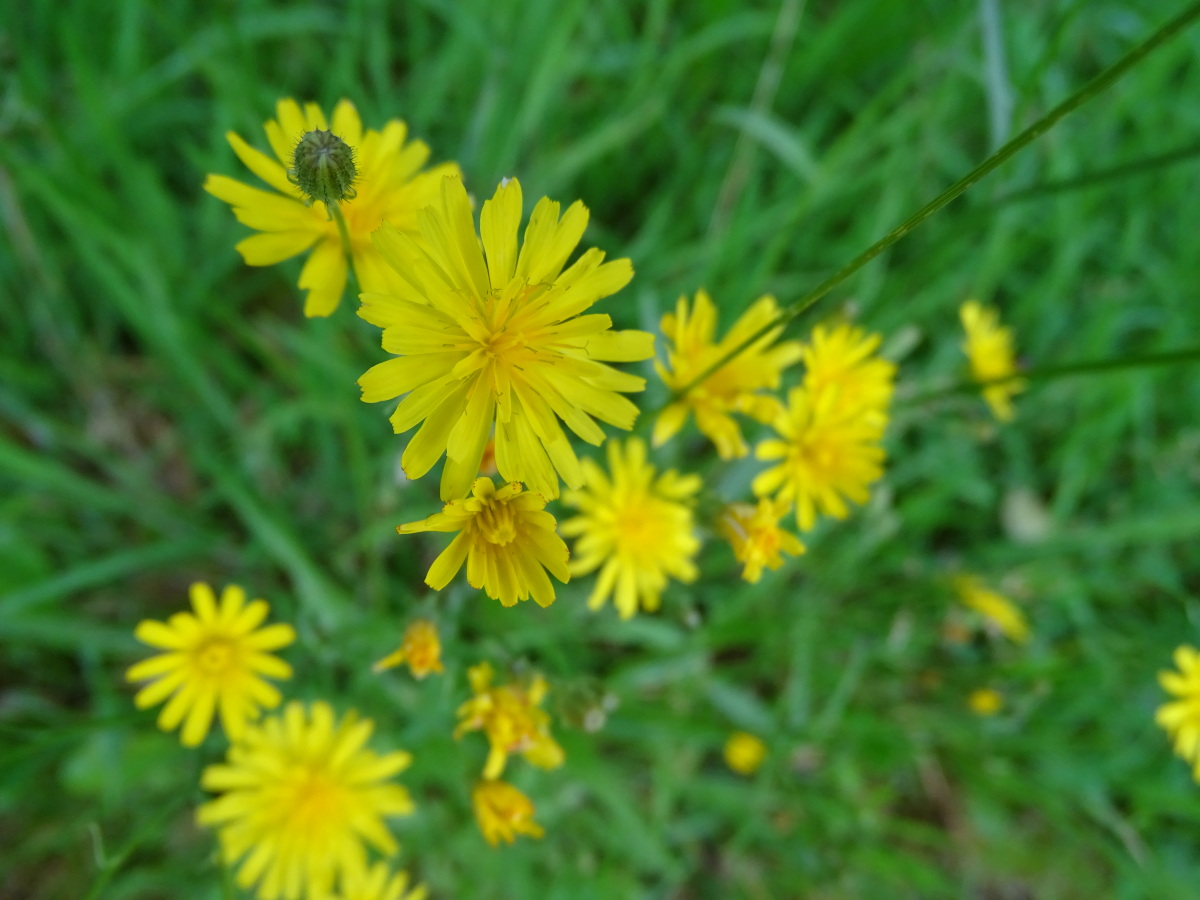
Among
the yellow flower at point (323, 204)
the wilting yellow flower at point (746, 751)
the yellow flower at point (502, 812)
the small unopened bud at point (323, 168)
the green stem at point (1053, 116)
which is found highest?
the yellow flower at point (323, 204)

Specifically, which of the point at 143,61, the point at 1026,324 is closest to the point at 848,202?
the point at 1026,324

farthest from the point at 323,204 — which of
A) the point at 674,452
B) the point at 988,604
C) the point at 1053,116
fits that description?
the point at 988,604

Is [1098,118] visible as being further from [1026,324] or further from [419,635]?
[419,635]

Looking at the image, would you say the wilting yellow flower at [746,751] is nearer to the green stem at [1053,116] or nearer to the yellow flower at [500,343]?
the yellow flower at [500,343]

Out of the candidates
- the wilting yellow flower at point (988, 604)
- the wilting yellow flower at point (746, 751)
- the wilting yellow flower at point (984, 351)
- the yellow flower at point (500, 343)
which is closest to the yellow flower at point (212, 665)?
the yellow flower at point (500, 343)

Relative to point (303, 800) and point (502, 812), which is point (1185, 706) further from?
point (303, 800)
